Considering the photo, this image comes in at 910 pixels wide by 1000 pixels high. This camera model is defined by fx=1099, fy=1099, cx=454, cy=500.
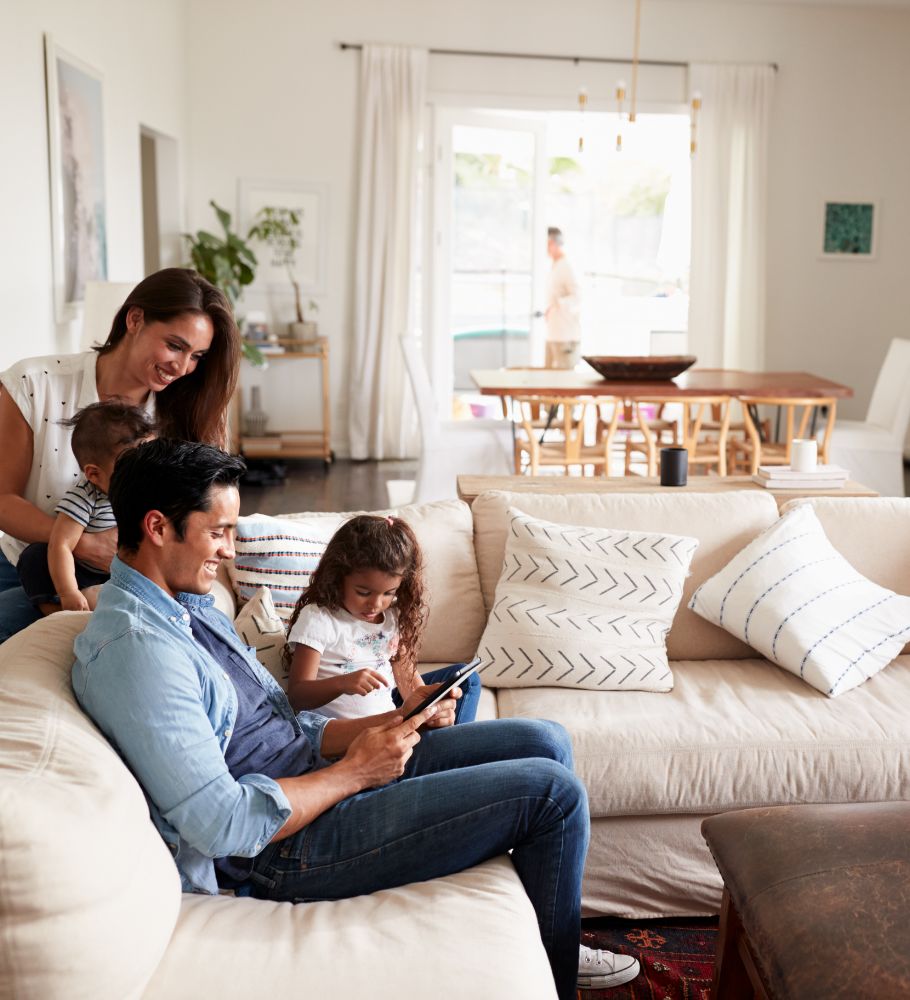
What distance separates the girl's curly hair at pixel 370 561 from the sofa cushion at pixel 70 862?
765 millimetres

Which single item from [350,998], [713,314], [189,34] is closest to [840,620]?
[350,998]

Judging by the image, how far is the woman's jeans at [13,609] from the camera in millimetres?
2207

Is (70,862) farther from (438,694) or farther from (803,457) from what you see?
(803,457)

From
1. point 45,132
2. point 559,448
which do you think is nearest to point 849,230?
point 559,448

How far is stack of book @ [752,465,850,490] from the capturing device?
3385mm

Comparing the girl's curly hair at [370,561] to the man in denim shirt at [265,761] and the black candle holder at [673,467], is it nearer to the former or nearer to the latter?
the man in denim shirt at [265,761]

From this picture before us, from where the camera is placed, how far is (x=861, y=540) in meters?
2.99

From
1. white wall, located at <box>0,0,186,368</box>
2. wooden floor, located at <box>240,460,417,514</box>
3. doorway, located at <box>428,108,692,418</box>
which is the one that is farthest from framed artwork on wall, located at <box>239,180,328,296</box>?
wooden floor, located at <box>240,460,417,514</box>

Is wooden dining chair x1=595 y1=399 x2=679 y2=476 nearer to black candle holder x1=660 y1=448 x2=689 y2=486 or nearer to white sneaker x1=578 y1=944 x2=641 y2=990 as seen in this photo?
black candle holder x1=660 y1=448 x2=689 y2=486

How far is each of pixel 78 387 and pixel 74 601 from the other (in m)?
0.47

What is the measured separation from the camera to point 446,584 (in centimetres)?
284

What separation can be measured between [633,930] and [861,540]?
1.26 meters

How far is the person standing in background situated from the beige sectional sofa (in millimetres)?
4835

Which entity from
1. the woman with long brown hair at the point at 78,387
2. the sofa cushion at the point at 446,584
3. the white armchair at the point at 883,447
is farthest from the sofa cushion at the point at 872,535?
the white armchair at the point at 883,447
